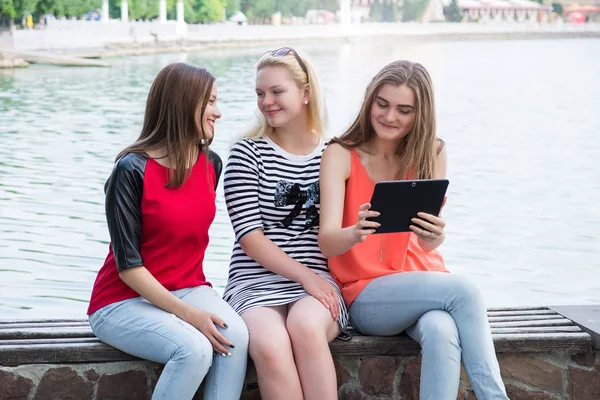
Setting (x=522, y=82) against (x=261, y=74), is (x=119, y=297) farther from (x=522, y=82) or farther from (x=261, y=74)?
(x=522, y=82)

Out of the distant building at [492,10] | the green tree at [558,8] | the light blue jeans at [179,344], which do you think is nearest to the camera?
the light blue jeans at [179,344]

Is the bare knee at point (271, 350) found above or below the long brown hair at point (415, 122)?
below

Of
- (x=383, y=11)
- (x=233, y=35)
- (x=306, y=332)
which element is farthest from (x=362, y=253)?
(x=383, y=11)

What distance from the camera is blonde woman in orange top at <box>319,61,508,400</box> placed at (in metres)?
2.25

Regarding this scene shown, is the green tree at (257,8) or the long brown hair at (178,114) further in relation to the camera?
the green tree at (257,8)

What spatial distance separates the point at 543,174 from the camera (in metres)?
11.8

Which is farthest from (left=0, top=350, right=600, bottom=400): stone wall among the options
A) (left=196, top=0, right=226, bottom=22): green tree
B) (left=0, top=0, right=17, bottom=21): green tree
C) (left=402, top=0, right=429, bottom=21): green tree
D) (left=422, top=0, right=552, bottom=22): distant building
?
Result: (left=422, top=0, right=552, bottom=22): distant building

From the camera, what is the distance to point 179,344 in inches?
85.5

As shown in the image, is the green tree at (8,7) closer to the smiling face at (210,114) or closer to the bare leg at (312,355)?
the smiling face at (210,114)

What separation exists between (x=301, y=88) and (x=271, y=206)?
0.35 meters

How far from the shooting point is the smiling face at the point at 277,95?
2561 millimetres

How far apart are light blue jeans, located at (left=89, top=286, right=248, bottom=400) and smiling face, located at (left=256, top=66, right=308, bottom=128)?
0.54 m

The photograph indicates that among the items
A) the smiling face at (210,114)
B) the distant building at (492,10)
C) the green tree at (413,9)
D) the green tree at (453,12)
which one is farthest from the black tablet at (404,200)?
the green tree at (453,12)

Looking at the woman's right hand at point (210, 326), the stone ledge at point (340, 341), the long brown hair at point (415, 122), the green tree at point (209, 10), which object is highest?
the long brown hair at point (415, 122)
